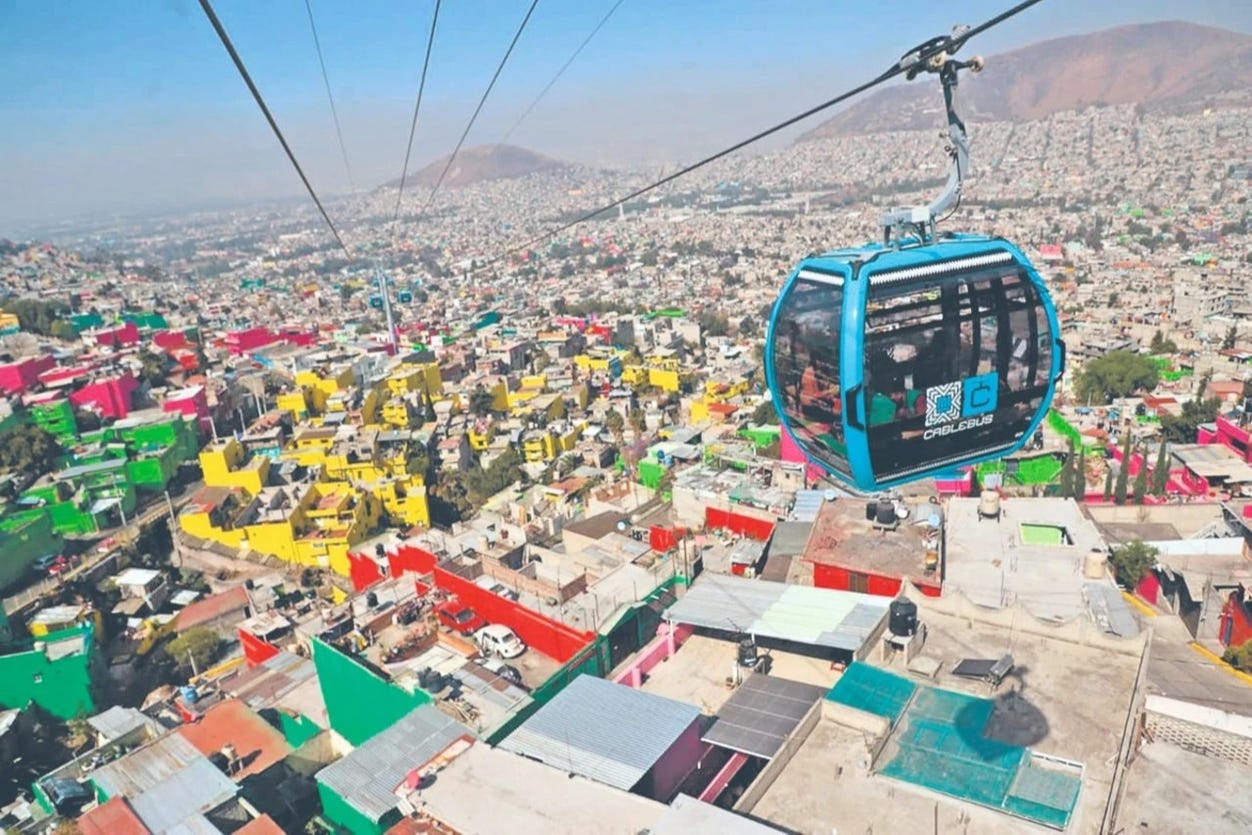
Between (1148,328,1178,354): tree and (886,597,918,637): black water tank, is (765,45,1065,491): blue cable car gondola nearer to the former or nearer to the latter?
(886,597,918,637): black water tank

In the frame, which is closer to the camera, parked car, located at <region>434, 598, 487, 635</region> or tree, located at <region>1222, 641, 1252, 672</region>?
tree, located at <region>1222, 641, 1252, 672</region>

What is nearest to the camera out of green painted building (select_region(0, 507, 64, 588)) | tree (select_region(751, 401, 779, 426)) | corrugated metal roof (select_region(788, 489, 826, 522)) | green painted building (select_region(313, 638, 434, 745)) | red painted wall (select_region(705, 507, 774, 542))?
green painted building (select_region(313, 638, 434, 745))

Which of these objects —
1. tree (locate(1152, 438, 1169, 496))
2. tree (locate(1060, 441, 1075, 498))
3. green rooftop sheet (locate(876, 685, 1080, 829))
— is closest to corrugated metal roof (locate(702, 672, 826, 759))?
green rooftop sheet (locate(876, 685, 1080, 829))

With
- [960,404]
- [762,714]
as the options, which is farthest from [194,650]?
[960,404]

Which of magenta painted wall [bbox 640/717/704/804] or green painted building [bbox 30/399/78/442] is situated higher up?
magenta painted wall [bbox 640/717/704/804]

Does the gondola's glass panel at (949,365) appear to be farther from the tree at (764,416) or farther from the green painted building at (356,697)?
the tree at (764,416)

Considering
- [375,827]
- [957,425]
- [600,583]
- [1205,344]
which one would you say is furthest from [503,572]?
[1205,344]

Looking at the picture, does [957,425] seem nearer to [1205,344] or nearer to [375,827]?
[375,827]
